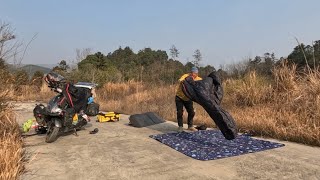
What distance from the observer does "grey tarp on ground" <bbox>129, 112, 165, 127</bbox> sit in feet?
31.5

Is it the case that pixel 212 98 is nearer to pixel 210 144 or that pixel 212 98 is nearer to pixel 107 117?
pixel 210 144

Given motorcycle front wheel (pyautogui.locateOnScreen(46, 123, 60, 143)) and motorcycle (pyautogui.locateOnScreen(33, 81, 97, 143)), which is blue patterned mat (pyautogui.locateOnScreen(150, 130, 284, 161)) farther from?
motorcycle front wheel (pyautogui.locateOnScreen(46, 123, 60, 143))

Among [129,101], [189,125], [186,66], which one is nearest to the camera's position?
[189,125]

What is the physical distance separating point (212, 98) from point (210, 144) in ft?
2.89

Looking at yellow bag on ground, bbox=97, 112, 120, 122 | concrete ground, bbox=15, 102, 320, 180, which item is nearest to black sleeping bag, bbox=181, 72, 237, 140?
concrete ground, bbox=15, 102, 320, 180

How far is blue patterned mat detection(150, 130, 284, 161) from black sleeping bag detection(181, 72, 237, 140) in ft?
1.04

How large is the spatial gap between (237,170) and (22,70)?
5093 millimetres

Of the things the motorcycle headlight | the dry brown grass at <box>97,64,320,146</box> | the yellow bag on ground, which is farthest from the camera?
the yellow bag on ground

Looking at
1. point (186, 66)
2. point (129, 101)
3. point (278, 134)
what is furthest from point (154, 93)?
point (278, 134)

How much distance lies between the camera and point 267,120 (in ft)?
26.7

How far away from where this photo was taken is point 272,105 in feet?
31.3

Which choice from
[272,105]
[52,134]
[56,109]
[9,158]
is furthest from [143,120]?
[9,158]

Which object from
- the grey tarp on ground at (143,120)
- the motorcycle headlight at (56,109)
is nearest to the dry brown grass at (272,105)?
the grey tarp on ground at (143,120)

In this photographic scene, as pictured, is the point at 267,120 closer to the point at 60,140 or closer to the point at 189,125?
the point at 189,125
